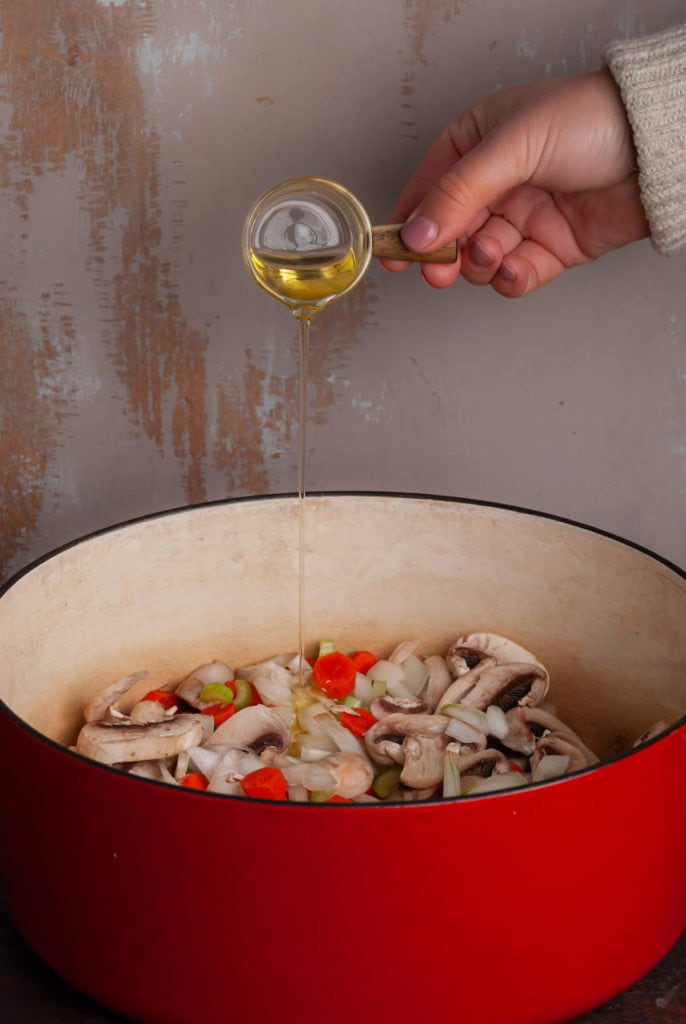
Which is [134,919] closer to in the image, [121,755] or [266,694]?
[121,755]

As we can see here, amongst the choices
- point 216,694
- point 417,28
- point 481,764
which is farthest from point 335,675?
point 417,28

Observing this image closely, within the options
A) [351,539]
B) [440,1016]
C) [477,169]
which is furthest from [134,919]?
[477,169]

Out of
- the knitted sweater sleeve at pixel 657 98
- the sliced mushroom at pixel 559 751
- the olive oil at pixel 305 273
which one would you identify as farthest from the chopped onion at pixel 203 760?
the knitted sweater sleeve at pixel 657 98

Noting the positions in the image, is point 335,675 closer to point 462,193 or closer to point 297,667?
point 297,667

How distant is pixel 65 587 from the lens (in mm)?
1161

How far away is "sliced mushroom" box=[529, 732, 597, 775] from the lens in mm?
1094

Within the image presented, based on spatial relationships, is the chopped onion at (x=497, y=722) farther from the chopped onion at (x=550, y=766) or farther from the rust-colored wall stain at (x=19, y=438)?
the rust-colored wall stain at (x=19, y=438)

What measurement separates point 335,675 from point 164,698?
0.64 ft

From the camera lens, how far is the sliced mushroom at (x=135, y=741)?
1.05 metres

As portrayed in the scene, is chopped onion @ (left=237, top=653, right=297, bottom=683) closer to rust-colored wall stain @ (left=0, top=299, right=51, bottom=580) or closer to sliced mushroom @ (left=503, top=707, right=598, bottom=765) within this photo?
sliced mushroom @ (left=503, top=707, right=598, bottom=765)

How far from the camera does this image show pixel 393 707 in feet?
3.91

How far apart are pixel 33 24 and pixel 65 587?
0.68 metres

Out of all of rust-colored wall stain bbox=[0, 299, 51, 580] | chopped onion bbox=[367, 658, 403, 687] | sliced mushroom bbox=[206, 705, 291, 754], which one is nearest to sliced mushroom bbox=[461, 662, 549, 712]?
chopped onion bbox=[367, 658, 403, 687]

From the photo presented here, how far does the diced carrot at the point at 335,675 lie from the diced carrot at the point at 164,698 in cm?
16
